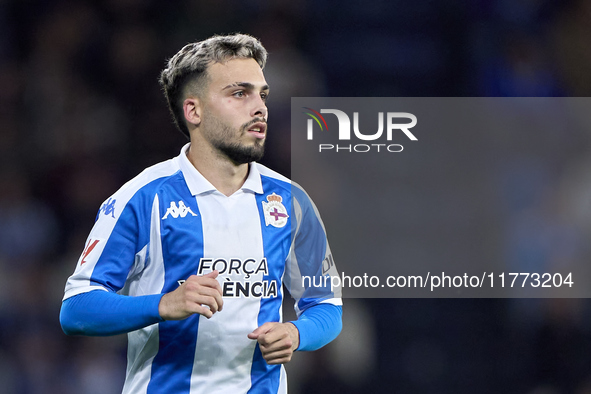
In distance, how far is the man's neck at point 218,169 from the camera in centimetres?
201

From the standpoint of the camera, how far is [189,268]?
6.10 feet

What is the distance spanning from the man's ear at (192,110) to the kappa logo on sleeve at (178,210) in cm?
31

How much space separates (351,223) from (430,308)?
0.61 metres

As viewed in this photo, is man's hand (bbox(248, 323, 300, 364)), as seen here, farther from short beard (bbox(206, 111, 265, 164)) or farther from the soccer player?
short beard (bbox(206, 111, 265, 164))

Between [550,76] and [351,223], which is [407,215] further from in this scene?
[550,76]

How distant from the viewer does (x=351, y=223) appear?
2.92m

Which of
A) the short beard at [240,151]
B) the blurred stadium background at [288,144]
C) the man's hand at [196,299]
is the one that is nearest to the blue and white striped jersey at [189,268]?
the short beard at [240,151]

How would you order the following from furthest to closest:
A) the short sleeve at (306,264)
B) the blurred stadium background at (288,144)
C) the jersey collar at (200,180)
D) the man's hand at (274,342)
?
the blurred stadium background at (288,144)
the short sleeve at (306,264)
the jersey collar at (200,180)
the man's hand at (274,342)

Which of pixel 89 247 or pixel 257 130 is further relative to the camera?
pixel 257 130

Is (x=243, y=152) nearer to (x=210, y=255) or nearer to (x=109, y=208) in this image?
(x=210, y=255)

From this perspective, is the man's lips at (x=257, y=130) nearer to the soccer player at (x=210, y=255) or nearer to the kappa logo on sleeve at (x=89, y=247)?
the soccer player at (x=210, y=255)

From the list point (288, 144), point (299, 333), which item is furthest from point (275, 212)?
point (288, 144)

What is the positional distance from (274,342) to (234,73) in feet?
2.90

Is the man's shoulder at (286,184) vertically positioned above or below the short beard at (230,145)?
below
